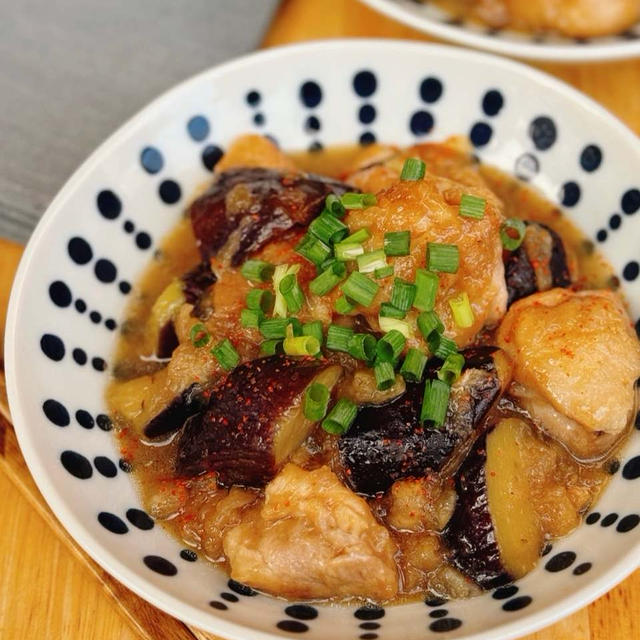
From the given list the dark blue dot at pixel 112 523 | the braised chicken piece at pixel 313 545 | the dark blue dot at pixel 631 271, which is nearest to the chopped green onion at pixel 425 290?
the braised chicken piece at pixel 313 545

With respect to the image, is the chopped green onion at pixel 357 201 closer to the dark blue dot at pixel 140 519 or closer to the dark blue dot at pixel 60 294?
the dark blue dot at pixel 60 294

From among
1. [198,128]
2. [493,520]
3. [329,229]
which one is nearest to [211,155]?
[198,128]

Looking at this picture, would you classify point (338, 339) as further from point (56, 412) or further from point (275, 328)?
point (56, 412)

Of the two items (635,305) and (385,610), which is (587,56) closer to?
(635,305)

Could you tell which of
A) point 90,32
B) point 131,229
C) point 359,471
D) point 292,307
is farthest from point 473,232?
point 90,32

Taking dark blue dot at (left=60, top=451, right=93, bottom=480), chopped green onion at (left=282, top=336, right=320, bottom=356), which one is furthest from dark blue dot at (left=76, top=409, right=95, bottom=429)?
chopped green onion at (left=282, top=336, right=320, bottom=356)

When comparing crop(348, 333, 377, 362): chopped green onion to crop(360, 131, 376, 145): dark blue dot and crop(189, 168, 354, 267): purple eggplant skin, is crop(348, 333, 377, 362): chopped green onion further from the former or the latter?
crop(360, 131, 376, 145): dark blue dot
